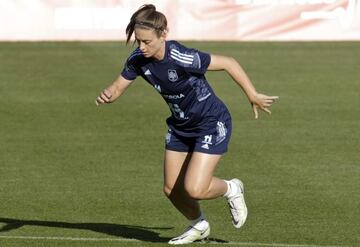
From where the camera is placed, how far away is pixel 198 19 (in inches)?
1121

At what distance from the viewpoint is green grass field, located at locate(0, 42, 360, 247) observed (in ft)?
36.8

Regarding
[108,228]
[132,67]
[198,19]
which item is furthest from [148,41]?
[198,19]

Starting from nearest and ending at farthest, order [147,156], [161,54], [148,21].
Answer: [148,21] < [161,54] < [147,156]

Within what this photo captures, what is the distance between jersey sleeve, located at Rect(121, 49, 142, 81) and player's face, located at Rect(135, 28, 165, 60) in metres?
0.25

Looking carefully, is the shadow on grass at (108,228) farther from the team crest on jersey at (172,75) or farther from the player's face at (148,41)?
the player's face at (148,41)

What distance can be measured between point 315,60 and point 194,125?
51.2ft

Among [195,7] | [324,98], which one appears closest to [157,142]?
[324,98]

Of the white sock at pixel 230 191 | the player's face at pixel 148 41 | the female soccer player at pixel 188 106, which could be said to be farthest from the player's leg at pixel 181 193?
the player's face at pixel 148 41

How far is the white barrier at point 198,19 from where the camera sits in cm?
2800

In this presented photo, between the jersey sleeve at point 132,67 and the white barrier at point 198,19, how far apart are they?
1782 cm

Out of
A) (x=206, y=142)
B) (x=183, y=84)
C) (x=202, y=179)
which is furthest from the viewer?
(x=206, y=142)

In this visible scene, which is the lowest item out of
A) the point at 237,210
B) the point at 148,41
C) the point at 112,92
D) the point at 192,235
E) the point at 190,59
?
A: the point at 192,235

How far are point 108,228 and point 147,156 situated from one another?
430cm

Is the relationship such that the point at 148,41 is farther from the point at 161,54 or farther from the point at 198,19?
the point at 198,19
